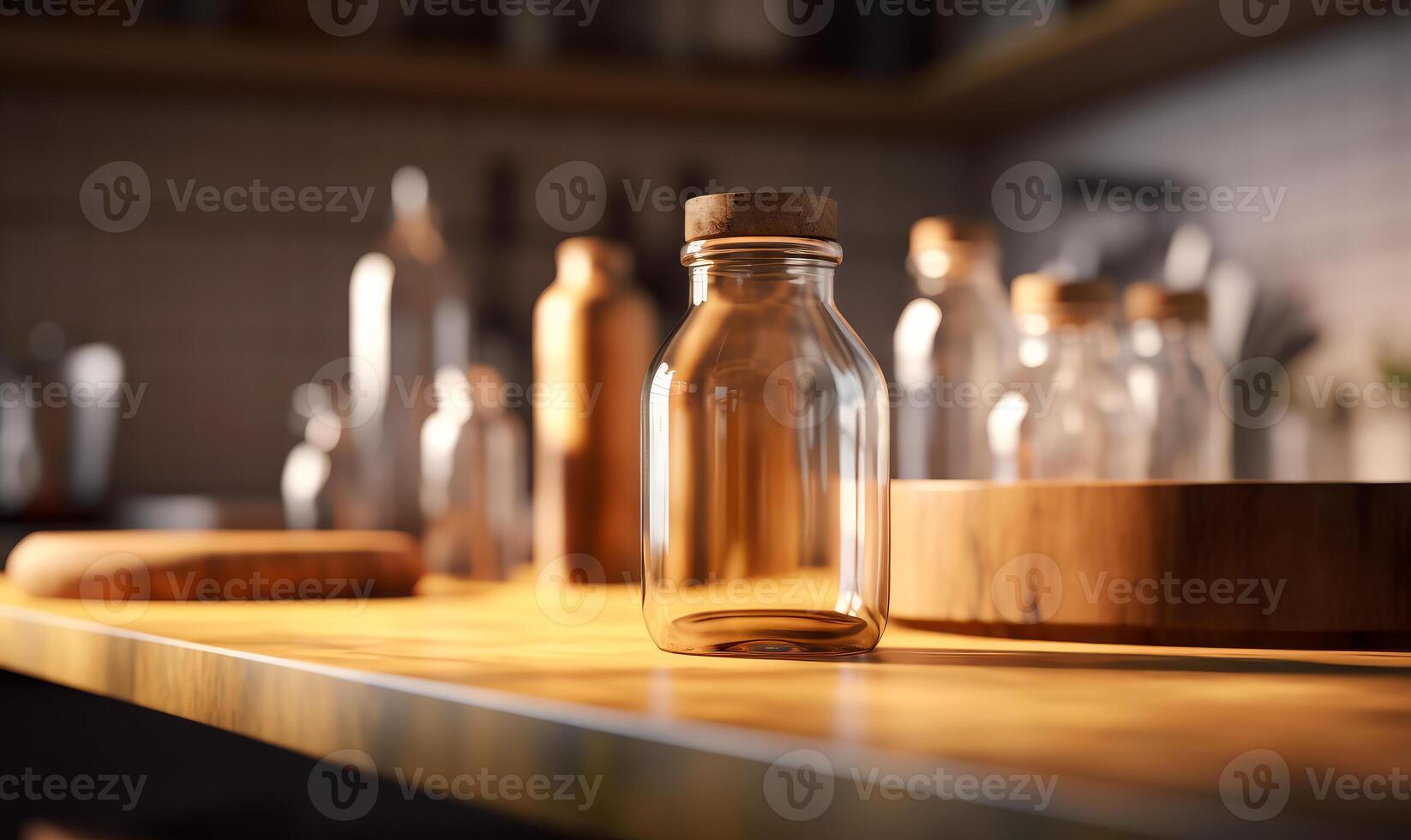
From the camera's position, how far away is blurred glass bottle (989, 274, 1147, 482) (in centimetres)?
99

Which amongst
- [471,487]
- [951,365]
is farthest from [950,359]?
[471,487]

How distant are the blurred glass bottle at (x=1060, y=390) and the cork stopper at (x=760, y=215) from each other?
0.47 meters

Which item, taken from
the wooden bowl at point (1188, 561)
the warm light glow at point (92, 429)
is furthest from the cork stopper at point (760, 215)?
the warm light glow at point (92, 429)

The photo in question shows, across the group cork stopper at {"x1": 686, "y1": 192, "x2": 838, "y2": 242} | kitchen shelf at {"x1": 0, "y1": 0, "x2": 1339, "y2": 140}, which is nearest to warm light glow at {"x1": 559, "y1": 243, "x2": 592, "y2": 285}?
cork stopper at {"x1": 686, "y1": 192, "x2": 838, "y2": 242}

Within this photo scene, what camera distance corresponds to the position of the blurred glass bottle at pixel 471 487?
105cm

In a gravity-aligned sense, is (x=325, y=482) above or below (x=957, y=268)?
below

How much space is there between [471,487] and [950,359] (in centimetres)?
39

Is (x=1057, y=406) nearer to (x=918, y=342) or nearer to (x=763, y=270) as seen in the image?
(x=918, y=342)

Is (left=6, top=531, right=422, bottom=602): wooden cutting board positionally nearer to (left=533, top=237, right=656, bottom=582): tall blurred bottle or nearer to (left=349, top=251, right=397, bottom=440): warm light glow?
(left=533, top=237, right=656, bottom=582): tall blurred bottle

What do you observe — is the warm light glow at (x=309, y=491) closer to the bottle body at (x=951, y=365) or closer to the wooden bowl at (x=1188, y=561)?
the bottle body at (x=951, y=365)

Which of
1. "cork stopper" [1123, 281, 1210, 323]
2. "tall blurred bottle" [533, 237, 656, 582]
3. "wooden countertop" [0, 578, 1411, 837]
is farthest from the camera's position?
"cork stopper" [1123, 281, 1210, 323]

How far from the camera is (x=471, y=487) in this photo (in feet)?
3.50

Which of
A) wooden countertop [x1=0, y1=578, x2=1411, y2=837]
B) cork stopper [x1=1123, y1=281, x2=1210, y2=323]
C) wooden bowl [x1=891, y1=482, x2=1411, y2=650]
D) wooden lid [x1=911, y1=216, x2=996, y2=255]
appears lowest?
wooden countertop [x1=0, y1=578, x2=1411, y2=837]

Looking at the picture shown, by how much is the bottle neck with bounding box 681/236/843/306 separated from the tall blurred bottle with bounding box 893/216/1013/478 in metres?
0.45
